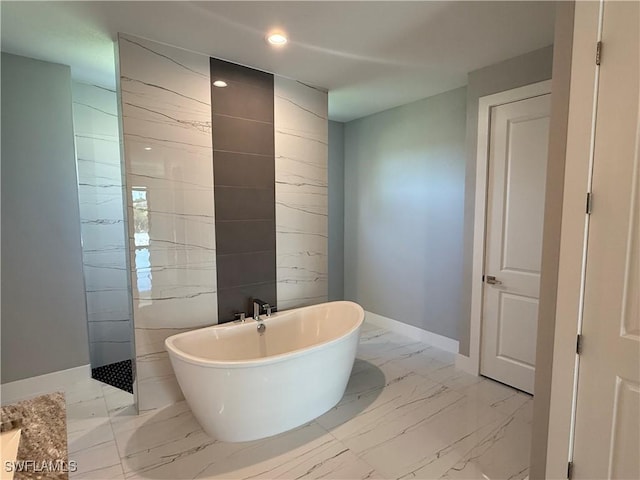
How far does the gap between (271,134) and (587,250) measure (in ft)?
7.98

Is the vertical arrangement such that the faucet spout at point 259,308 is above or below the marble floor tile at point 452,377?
above

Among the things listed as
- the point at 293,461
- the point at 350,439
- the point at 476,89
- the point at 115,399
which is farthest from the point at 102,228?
the point at 476,89

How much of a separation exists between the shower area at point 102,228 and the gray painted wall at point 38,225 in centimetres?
26

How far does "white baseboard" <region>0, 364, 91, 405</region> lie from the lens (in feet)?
8.66

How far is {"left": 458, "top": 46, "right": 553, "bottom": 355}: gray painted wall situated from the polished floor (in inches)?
28.5

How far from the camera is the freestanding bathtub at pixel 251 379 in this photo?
6.71 ft

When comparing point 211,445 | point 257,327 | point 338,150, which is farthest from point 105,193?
point 338,150

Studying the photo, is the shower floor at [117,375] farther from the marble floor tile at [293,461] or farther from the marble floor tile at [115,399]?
the marble floor tile at [293,461]

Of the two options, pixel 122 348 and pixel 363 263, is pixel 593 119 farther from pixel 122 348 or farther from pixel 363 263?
pixel 122 348

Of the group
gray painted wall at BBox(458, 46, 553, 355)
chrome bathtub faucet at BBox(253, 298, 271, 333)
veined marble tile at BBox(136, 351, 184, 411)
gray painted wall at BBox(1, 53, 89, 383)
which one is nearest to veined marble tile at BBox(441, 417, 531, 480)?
gray painted wall at BBox(458, 46, 553, 355)

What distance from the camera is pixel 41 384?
2.78 metres

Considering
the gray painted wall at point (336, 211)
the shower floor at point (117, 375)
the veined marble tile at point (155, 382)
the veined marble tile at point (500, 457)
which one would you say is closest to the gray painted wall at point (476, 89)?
the veined marble tile at point (500, 457)

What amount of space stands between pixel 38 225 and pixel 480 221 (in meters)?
3.61

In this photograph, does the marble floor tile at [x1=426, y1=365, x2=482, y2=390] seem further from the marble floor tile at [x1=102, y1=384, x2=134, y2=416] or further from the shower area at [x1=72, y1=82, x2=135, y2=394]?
the shower area at [x1=72, y1=82, x2=135, y2=394]
